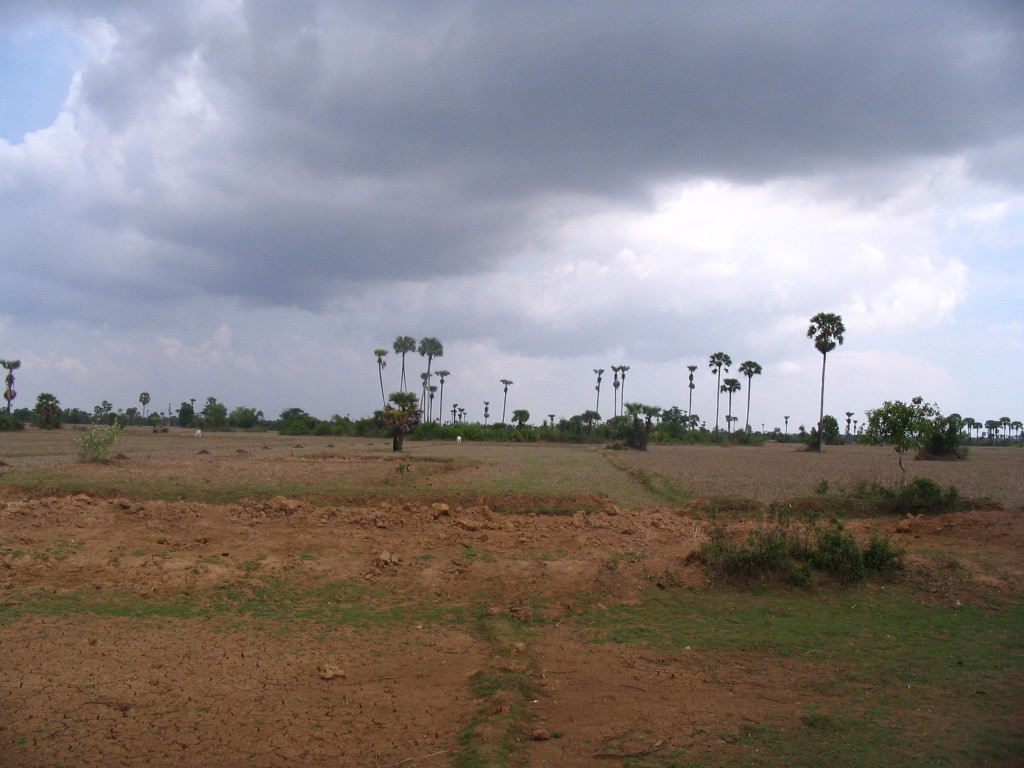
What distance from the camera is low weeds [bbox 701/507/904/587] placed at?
10766 mm

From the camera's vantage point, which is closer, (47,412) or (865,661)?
(865,661)

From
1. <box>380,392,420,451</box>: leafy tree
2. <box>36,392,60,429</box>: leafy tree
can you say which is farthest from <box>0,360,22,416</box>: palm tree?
<box>380,392,420,451</box>: leafy tree

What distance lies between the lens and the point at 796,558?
11133mm

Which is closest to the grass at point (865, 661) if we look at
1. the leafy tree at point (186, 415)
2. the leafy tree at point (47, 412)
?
the leafy tree at point (47, 412)

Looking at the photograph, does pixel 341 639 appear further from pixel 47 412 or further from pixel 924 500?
pixel 47 412

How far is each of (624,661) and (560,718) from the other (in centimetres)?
176

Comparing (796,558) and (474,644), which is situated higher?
(796,558)

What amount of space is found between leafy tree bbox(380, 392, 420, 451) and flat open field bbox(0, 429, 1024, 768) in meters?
29.4

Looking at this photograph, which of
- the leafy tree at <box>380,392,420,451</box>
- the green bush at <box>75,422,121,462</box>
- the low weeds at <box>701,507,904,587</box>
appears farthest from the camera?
the leafy tree at <box>380,392,420,451</box>

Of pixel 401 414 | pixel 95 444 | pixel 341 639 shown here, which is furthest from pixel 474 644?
pixel 401 414

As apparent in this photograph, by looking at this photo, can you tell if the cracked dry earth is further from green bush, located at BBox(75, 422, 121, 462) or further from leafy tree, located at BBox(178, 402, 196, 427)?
leafy tree, located at BBox(178, 402, 196, 427)

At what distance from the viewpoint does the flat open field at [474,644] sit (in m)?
5.55

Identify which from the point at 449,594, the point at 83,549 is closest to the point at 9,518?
the point at 83,549

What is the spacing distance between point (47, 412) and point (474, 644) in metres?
82.9
